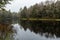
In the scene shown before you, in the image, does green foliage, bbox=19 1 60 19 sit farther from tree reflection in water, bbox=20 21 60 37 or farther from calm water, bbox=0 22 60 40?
calm water, bbox=0 22 60 40

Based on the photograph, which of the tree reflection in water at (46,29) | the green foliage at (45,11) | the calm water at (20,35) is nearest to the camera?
the calm water at (20,35)

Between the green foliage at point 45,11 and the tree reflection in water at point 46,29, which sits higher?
the green foliage at point 45,11

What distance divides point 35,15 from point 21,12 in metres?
6.86

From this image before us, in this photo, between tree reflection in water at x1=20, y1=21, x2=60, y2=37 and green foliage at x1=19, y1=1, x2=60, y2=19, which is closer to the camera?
tree reflection in water at x1=20, y1=21, x2=60, y2=37

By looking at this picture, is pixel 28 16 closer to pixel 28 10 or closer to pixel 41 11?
pixel 28 10

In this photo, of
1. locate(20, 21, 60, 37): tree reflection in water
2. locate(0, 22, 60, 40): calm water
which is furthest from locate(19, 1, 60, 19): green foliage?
locate(0, 22, 60, 40): calm water

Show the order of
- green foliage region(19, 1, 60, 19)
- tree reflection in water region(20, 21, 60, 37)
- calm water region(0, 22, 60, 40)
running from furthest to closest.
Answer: green foliage region(19, 1, 60, 19) < tree reflection in water region(20, 21, 60, 37) < calm water region(0, 22, 60, 40)

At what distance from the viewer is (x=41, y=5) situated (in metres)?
57.3

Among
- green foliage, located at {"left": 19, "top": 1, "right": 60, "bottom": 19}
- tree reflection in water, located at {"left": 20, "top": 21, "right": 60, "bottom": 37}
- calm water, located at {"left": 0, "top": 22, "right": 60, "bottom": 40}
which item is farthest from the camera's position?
green foliage, located at {"left": 19, "top": 1, "right": 60, "bottom": 19}

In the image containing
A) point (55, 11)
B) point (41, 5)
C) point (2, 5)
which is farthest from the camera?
point (41, 5)

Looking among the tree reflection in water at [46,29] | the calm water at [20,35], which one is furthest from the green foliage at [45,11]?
the calm water at [20,35]

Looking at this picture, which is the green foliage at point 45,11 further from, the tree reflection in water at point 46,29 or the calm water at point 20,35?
the calm water at point 20,35

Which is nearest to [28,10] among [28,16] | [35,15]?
[28,16]

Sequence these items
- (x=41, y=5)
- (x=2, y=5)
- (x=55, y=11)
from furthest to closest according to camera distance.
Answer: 1. (x=41, y=5)
2. (x=55, y=11)
3. (x=2, y=5)
